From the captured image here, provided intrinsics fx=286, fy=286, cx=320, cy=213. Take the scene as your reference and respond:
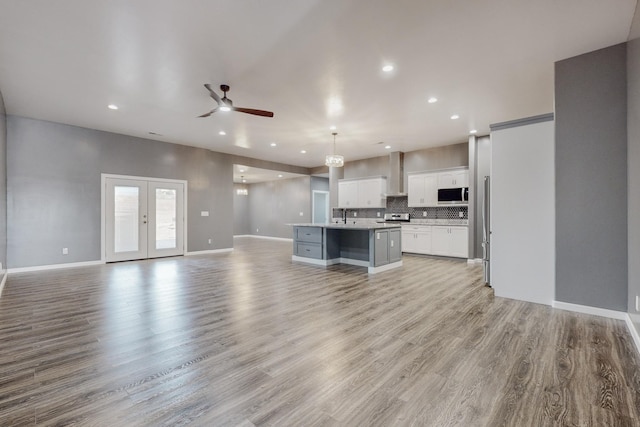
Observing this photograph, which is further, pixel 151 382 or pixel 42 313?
pixel 42 313

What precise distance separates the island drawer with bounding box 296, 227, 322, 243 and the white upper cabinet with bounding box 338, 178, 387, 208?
3.22m

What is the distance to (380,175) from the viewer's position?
9.08m

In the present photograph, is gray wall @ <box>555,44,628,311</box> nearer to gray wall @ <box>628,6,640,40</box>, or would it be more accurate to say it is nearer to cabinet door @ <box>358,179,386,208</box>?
gray wall @ <box>628,6,640,40</box>

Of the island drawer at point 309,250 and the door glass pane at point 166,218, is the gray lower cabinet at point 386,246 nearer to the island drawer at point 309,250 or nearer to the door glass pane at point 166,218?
the island drawer at point 309,250

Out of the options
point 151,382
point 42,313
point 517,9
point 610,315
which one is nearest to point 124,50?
point 42,313

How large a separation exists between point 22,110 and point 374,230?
684 cm

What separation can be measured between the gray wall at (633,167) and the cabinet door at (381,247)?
330cm

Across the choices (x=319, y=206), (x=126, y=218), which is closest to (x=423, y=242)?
(x=319, y=206)

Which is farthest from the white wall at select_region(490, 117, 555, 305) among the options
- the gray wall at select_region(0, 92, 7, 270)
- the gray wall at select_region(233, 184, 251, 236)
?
the gray wall at select_region(233, 184, 251, 236)

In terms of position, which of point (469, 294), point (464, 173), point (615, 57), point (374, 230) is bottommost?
point (469, 294)

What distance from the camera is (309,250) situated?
650 centimetres

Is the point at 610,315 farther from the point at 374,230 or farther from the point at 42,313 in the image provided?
the point at 42,313

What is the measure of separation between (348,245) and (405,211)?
3031 mm

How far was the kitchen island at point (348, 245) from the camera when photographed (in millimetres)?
5621
